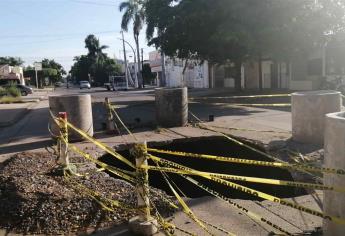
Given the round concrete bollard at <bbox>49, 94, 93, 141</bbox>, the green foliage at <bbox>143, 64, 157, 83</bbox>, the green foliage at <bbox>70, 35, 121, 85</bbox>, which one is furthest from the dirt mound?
the green foliage at <bbox>70, 35, 121, 85</bbox>

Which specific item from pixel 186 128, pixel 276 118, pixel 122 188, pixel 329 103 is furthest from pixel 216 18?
pixel 122 188

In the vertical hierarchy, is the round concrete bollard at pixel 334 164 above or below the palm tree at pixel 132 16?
below

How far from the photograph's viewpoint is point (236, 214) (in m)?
5.46

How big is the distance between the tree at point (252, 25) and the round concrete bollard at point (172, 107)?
8.48m

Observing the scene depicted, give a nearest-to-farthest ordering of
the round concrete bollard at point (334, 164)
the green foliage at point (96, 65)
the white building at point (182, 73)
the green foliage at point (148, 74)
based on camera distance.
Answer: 1. the round concrete bollard at point (334, 164)
2. the white building at point (182, 73)
3. the green foliage at point (148, 74)
4. the green foliage at point (96, 65)

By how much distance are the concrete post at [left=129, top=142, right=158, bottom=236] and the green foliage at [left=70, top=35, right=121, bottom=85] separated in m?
99.5

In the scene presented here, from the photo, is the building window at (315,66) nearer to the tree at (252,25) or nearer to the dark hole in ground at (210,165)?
the tree at (252,25)

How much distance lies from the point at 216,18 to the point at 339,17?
618 centimetres

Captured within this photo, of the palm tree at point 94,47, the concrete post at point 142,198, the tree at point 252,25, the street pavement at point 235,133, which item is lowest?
the street pavement at point 235,133

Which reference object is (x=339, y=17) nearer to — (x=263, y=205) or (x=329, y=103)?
(x=329, y=103)

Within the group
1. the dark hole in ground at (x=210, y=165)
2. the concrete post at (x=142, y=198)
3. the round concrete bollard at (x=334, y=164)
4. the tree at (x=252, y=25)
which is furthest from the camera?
the tree at (x=252, y=25)

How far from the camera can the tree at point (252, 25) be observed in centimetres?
2123

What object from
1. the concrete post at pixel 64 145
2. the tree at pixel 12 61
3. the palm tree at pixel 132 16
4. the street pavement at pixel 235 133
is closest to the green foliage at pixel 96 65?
the tree at pixel 12 61

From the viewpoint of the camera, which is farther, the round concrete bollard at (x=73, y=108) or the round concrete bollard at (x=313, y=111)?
the round concrete bollard at (x=73, y=108)
